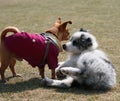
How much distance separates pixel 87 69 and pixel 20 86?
109 cm

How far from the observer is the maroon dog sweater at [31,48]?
562 centimetres

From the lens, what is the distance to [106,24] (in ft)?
39.1

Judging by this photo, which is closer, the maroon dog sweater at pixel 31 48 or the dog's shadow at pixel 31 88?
the dog's shadow at pixel 31 88

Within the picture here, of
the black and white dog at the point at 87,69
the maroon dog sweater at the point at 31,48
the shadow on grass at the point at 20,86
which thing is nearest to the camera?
the black and white dog at the point at 87,69

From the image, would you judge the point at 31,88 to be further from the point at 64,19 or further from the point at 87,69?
the point at 64,19

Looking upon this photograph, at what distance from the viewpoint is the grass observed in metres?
5.12

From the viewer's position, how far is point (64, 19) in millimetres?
13789

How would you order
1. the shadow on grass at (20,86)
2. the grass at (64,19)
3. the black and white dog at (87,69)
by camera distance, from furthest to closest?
the shadow on grass at (20,86)
the black and white dog at (87,69)
the grass at (64,19)

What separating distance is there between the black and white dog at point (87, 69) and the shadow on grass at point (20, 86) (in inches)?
8.6

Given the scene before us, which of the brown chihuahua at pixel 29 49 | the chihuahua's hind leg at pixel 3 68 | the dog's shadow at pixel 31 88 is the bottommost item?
the dog's shadow at pixel 31 88

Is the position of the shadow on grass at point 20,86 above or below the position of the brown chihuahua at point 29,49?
below

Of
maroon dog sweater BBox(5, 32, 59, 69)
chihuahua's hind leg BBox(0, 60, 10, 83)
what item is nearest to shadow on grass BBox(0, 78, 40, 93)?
chihuahua's hind leg BBox(0, 60, 10, 83)

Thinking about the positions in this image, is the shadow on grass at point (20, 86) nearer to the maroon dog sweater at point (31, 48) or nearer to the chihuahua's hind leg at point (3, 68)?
the chihuahua's hind leg at point (3, 68)

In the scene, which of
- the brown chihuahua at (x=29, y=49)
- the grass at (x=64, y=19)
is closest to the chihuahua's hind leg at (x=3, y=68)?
the brown chihuahua at (x=29, y=49)
